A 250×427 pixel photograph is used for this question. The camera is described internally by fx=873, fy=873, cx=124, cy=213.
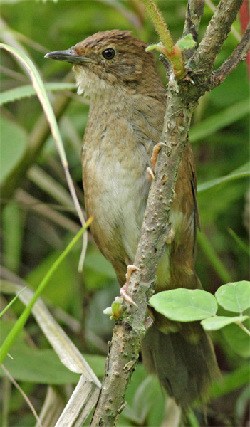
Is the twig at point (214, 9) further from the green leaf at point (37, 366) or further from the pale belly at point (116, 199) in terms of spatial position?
the green leaf at point (37, 366)

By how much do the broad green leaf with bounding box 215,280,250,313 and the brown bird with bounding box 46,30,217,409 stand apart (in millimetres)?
1117

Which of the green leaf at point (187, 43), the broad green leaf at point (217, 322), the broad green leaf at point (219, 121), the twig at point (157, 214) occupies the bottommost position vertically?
the broad green leaf at point (217, 322)

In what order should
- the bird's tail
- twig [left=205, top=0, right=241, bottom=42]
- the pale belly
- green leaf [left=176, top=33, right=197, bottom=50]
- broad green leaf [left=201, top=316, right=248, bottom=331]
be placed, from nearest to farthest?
broad green leaf [left=201, top=316, right=248, bottom=331] → green leaf [left=176, top=33, right=197, bottom=50] → twig [left=205, top=0, right=241, bottom=42] → the pale belly → the bird's tail

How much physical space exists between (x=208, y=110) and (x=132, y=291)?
2543 millimetres

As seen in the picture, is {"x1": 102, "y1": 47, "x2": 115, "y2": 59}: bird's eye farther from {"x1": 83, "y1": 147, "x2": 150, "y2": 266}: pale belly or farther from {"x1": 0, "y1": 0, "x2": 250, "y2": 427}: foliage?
{"x1": 83, "y1": 147, "x2": 150, "y2": 266}: pale belly

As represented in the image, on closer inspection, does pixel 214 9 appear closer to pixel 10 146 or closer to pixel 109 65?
pixel 109 65

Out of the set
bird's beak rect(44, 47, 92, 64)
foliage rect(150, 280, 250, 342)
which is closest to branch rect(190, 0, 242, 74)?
foliage rect(150, 280, 250, 342)

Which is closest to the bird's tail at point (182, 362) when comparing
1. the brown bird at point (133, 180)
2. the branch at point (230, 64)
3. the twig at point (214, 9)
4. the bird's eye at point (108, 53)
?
the brown bird at point (133, 180)

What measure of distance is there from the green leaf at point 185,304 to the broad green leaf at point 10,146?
1.57m

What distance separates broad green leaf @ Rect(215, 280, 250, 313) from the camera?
1883 millimetres

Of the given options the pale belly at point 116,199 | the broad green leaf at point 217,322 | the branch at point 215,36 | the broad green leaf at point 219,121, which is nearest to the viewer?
the broad green leaf at point 217,322

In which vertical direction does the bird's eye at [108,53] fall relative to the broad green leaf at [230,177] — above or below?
above

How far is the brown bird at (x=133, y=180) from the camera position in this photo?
3051 millimetres

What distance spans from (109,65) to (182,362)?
1170mm
